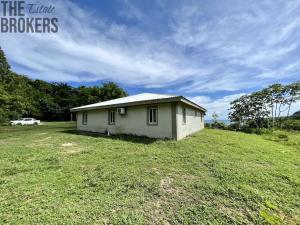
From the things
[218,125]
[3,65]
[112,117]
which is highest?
[3,65]

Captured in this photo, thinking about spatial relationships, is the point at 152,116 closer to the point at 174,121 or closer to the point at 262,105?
the point at 174,121

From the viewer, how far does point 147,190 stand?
4047mm

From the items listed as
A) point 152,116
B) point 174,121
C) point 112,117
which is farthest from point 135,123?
point 174,121

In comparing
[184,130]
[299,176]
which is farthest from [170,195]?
[184,130]

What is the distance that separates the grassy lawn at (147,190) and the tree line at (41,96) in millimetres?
18741

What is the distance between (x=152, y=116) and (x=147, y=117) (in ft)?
1.06

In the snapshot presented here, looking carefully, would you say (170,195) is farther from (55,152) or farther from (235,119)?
(235,119)

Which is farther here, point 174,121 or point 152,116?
point 152,116

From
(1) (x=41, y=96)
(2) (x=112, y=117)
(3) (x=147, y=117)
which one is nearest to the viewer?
(3) (x=147, y=117)

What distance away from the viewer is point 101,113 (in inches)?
545

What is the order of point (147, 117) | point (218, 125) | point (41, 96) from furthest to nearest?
point (41, 96) → point (218, 125) → point (147, 117)

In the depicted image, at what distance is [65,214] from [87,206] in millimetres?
394

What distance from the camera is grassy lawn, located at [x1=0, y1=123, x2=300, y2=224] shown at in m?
3.16

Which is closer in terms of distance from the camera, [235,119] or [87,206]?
[87,206]
